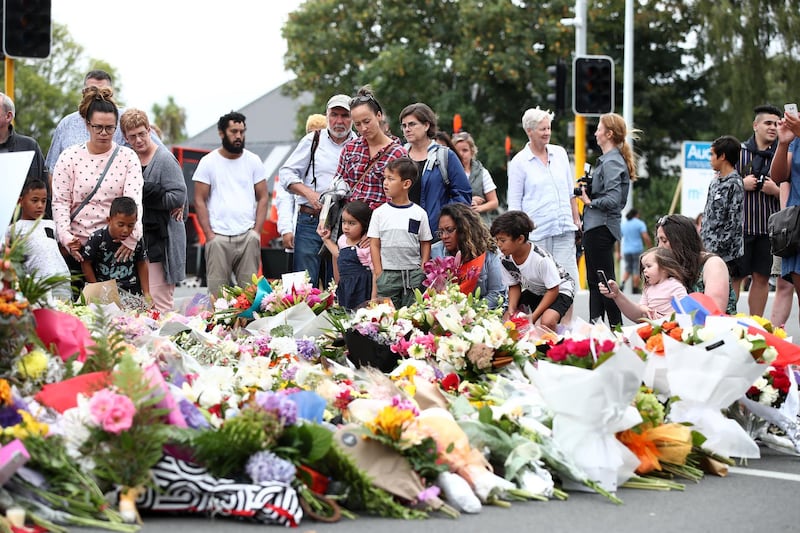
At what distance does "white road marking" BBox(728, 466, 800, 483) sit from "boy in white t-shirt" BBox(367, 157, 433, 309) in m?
3.27

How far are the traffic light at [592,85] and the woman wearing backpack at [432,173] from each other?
1112cm

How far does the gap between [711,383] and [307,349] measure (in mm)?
2486

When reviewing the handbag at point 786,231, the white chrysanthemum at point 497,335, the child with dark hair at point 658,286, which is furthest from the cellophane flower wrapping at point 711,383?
the handbag at point 786,231

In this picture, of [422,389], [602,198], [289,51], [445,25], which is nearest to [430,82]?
[445,25]

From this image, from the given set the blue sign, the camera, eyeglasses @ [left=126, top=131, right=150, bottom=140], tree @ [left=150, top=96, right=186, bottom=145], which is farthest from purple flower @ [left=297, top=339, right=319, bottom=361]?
tree @ [left=150, top=96, right=186, bottom=145]

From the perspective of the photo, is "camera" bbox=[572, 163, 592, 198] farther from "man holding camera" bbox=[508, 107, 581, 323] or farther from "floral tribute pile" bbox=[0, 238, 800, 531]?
"floral tribute pile" bbox=[0, 238, 800, 531]

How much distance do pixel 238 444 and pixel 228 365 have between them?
2.29m

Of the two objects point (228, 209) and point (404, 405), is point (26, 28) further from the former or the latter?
point (404, 405)

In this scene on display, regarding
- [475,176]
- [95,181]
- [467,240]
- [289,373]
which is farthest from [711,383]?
[475,176]

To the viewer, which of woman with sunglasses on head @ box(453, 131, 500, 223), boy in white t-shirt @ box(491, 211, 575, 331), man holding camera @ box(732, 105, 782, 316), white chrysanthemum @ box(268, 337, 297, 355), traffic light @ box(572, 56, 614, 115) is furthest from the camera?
traffic light @ box(572, 56, 614, 115)

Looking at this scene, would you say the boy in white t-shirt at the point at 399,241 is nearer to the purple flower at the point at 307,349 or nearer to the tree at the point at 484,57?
the purple flower at the point at 307,349

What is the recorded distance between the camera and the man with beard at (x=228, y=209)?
36.2ft

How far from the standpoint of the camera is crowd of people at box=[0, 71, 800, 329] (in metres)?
9.13

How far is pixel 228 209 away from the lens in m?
11.0
